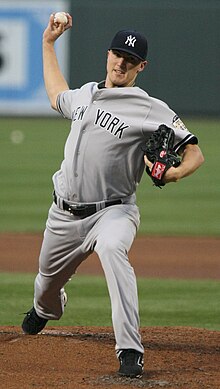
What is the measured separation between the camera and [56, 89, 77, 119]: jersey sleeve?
19.8 feet

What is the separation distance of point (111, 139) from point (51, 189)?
9.39m

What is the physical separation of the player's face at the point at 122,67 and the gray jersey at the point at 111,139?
0.06 meters

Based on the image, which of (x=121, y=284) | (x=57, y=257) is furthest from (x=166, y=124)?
(x=57, y=257)

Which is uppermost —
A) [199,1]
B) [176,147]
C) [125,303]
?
[199,1]

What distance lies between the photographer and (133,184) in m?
5.82

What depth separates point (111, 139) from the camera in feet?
18.6

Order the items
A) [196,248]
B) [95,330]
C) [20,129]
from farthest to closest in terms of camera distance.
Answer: [20,129] → [196,248] → [95,330]

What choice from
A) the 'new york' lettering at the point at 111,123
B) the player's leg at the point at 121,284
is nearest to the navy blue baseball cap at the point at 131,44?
the 'new york' lettering at the point at 111,123

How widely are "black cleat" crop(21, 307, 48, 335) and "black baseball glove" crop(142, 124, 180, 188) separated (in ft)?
4.70

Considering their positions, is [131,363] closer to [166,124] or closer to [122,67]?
[166,124]

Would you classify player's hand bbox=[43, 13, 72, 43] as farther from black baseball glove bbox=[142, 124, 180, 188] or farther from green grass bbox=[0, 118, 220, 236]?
green grass bbox=[0, 118, 220, 236]

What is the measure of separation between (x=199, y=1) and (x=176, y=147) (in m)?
20.8

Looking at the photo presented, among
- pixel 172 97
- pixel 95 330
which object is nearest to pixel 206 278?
pixel 95 330

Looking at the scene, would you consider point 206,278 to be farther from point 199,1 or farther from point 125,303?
point 199,1
